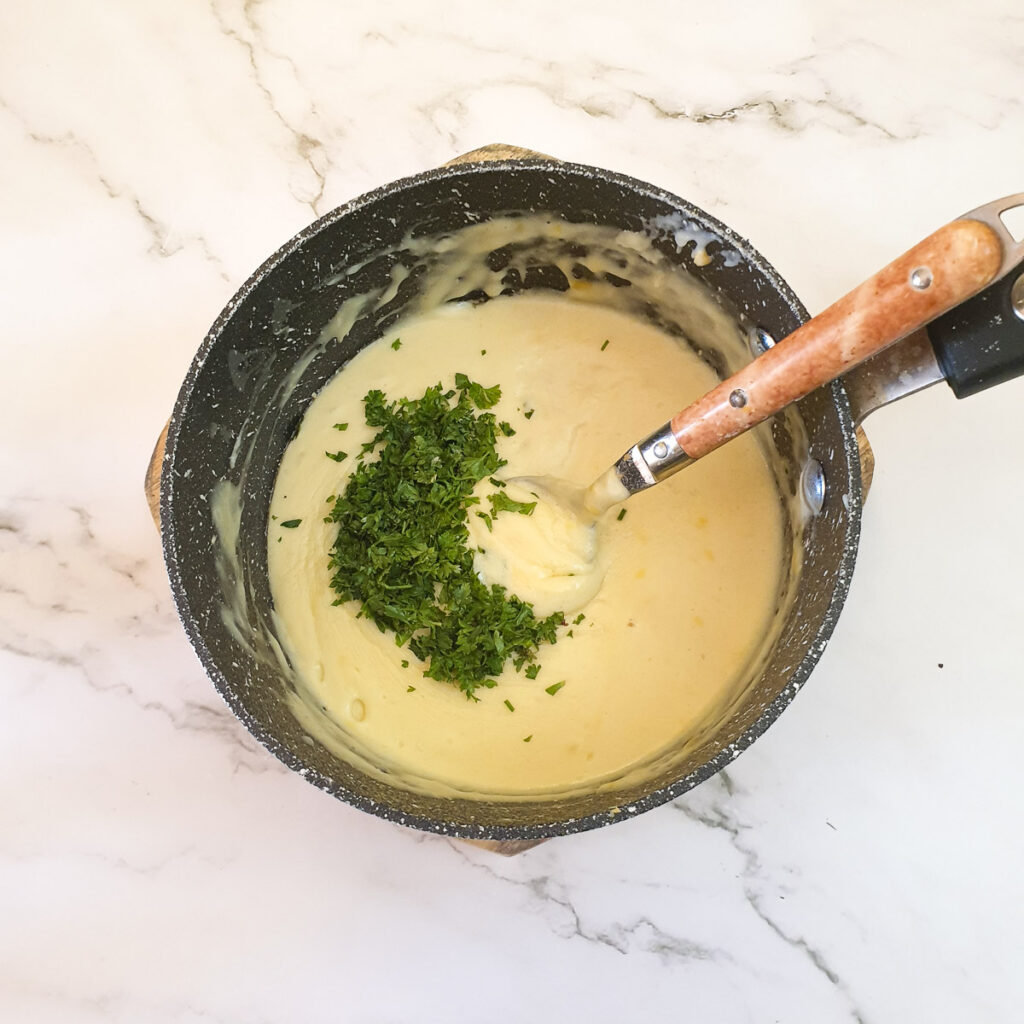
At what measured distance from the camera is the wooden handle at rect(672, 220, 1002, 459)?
888 mm

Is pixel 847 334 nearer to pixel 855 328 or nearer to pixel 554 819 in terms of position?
pixel 855 328

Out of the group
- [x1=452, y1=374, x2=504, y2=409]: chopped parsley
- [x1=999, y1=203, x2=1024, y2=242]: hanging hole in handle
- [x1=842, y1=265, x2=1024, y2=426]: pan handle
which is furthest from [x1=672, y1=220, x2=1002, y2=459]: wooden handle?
[x1=999, y1=203, x2=1024, y2=242]: hanging hole in handle

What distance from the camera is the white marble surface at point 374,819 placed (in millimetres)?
1467

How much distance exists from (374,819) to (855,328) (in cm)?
98

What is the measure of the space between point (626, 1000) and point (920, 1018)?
429mm

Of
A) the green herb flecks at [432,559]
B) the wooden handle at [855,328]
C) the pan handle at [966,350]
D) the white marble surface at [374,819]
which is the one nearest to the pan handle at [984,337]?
the pan handle at [966,350]

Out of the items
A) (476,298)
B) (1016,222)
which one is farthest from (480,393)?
(1016,222)

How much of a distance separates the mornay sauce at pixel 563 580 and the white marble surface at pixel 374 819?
174mm

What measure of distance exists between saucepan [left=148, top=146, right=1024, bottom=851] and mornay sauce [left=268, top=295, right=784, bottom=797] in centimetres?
4

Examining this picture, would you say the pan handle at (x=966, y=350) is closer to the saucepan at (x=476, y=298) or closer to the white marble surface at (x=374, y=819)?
the saucepan at (x=476, y=298)

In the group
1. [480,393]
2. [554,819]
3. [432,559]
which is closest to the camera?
[554,819]

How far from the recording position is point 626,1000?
1465 mm

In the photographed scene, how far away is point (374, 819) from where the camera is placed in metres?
1.48

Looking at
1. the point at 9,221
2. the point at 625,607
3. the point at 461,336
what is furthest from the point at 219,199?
the point at 625,607
